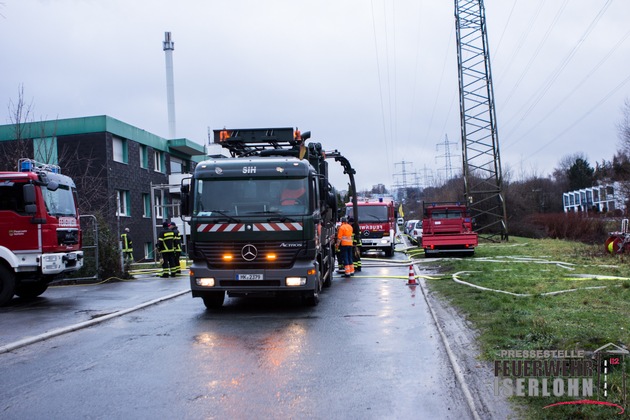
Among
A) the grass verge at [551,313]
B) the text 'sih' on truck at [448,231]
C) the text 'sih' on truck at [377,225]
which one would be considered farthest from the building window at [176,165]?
the grass verge at [551,313]

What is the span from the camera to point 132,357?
682 cm

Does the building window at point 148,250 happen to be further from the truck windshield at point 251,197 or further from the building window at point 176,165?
the truck windshield at point 251,197

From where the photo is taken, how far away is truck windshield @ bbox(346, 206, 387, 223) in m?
25.8

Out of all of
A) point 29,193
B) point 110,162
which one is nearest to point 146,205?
point 110,162

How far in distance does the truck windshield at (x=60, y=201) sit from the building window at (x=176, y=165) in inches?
1068

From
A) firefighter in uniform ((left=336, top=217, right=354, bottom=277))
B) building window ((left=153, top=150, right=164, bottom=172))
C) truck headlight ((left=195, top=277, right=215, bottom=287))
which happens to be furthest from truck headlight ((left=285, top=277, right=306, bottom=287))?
building window ((left=153, top=150, right=164, bottom=172))

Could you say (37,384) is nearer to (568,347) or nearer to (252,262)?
(252,262)

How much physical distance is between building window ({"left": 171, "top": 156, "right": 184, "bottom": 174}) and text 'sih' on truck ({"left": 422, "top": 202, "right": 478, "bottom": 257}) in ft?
72.6

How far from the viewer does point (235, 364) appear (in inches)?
253

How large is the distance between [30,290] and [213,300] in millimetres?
5859

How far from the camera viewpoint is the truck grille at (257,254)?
31.8ft

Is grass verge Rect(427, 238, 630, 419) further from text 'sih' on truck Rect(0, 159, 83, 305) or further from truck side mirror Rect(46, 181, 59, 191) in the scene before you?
truck side mirror Rect(46, 181, 59, 191)

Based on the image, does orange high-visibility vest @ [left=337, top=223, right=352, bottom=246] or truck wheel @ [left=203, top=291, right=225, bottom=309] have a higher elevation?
orange high-visibility vest @ [left=337, top=223, right=352, bottom=246]

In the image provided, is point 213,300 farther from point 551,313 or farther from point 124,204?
point 124,204
